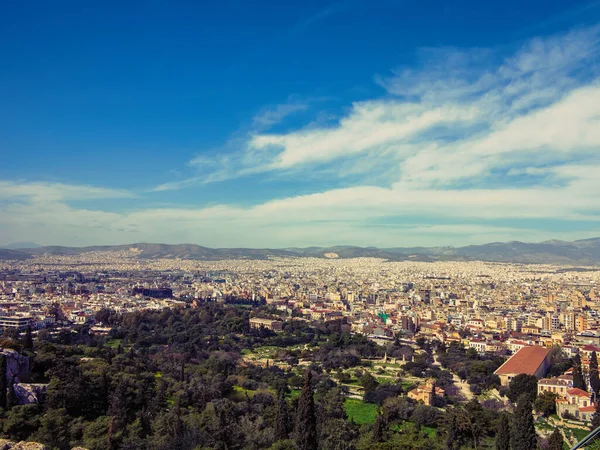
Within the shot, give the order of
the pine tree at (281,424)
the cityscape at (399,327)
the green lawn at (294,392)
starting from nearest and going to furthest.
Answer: the pine tree at (281,424) → the cityscape at (399,327) → the green lawn at (294,392)

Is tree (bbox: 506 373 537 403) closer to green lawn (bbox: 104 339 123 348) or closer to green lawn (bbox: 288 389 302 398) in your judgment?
green lawn (bbox: 288 389 302 398)

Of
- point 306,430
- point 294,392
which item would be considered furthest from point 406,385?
point 306,430

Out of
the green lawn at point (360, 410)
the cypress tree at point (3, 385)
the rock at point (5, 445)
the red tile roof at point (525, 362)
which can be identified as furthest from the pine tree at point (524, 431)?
the cypress tree at point (3, 385)

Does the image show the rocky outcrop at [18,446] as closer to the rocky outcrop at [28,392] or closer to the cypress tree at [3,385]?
the cypress tree at [3,385]

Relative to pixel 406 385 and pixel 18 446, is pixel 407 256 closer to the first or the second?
pixel 406 385

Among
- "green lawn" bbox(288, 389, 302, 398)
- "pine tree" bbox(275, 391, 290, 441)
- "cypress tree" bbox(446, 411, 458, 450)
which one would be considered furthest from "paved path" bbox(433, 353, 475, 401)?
"pine tree" bbox(275, 391, 290, 441)

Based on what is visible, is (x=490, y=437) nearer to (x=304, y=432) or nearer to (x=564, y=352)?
(x=304, y=432)

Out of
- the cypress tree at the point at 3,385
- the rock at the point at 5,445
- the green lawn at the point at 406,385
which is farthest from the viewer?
the green lawn at the point at 406,385
